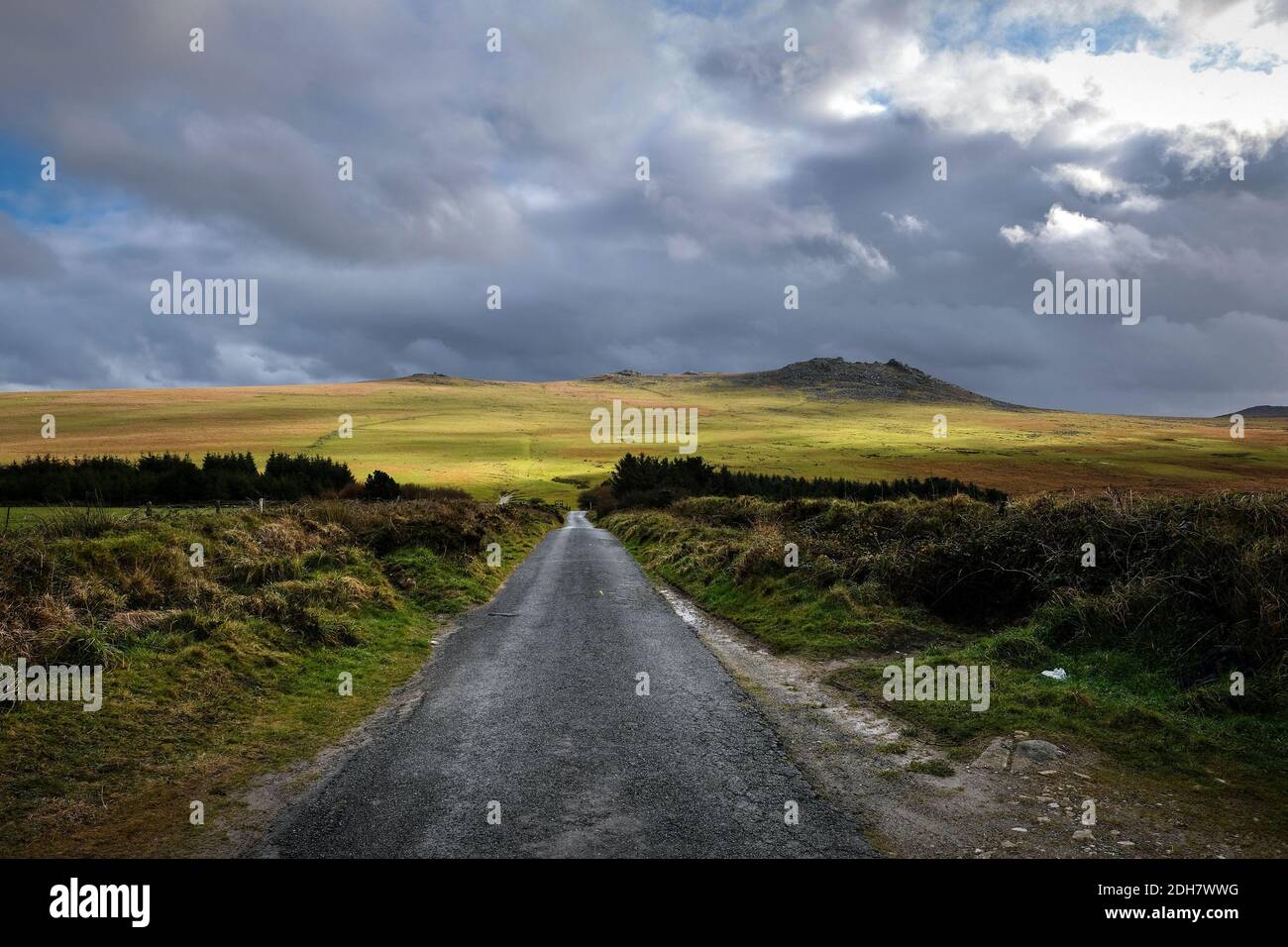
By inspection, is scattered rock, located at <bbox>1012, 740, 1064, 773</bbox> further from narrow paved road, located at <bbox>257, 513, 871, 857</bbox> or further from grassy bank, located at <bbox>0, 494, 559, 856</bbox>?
grassy bank, located at <bbox>0, 494, 559, 856</bbox>

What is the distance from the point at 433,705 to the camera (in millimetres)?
10289

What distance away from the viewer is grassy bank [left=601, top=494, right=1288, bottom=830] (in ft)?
27.8

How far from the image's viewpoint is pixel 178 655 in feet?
36.4

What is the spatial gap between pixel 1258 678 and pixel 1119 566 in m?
4.22

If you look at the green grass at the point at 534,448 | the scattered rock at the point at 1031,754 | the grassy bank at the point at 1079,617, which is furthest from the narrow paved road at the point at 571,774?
the green grass at the point at 534,448

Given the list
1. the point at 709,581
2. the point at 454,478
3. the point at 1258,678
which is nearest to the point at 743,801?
the point at 1258,678

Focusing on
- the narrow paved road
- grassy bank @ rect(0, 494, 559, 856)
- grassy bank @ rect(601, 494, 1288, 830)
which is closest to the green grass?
grassy bank @ rect(0, 494, 559, 856)

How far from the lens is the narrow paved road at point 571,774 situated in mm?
6012

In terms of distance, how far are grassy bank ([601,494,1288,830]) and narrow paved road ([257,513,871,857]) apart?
2.64 meters

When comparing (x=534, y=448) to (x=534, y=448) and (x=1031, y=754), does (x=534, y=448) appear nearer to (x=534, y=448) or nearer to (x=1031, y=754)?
(x=534, y=448)

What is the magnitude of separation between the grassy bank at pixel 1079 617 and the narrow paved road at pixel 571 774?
2644 millimetres

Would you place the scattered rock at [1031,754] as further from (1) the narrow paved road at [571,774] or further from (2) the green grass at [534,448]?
(2) the green grass at [534,448]

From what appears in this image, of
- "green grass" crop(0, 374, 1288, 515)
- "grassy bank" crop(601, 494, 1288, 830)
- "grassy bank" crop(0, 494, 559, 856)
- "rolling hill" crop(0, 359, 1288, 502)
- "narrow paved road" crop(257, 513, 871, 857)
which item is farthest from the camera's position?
"rolling hill" crop(0, 359, 1288, 502)
